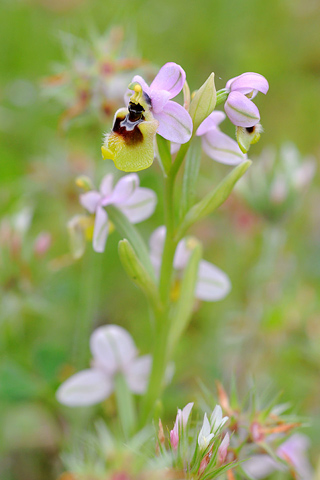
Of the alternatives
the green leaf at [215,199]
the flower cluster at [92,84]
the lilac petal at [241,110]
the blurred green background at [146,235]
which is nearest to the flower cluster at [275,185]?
the blurred green background at [146,235]

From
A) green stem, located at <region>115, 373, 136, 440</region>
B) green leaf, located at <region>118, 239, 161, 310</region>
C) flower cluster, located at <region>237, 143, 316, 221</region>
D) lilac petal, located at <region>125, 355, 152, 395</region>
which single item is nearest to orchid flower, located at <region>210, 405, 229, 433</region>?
green leaf, located at <region>118, 239, 161, 310</region>

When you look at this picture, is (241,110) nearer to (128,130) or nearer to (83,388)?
(128,130)

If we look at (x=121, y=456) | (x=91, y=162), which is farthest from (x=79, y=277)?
(x=121, y=456)

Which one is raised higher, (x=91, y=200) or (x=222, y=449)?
(x=91, y=200)

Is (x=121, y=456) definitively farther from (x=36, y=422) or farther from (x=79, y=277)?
(x=79, y=277)

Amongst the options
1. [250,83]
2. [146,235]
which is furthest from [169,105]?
[146,235]

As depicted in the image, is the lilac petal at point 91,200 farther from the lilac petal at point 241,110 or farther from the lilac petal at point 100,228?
the lilac petal at point 241,110
